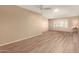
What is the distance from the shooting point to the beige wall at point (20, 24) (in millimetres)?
2627

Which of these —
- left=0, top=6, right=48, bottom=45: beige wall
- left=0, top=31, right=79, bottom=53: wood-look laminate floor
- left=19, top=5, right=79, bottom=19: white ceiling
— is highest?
left=19, top=5, right=79, bottom=19: white ceiling

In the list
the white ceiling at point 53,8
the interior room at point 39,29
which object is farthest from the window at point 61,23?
the white ceiling at point 53,8

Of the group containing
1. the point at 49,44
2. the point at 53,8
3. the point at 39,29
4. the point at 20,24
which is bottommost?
the point at 49,44

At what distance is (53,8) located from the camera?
244 cm

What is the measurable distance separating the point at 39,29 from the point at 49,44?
0.53 m

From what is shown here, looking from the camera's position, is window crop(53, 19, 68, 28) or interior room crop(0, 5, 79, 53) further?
window crop(53, 19, 68, 28)

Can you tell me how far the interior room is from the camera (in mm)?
2428

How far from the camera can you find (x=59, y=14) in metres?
2.61

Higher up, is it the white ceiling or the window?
the white ceiling

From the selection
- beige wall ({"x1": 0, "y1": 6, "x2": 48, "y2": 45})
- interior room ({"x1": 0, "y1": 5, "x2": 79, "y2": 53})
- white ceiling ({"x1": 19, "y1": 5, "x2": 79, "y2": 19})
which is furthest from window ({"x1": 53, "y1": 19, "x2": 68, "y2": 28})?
beige wall ({"x1": 0, "y1": 6, "x2": 48, "y2": 45})

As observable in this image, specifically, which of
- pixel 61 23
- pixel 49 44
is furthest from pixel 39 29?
pixel 61 23

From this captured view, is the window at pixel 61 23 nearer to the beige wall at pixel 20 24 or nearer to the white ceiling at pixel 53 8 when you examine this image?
the white ceiling at pixel 53 8

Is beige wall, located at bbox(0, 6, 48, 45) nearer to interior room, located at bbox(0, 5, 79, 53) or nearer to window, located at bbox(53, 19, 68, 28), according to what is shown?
interior room, located at bbox(0, 5, 79, 53)

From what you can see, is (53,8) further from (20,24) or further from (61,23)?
(20,24)
